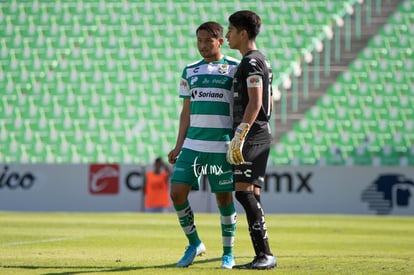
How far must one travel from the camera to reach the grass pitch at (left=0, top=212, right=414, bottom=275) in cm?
745

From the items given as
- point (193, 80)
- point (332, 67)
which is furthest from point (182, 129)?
point (332, 67)

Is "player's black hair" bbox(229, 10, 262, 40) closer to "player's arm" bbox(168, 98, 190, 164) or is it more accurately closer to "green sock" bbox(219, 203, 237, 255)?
"player's arm" bbox(168, 98, 190, 164)

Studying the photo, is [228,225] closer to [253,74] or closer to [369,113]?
[253,74]

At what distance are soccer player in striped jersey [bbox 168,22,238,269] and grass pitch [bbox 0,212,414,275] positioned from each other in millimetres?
542

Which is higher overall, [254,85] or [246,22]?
[246,22]

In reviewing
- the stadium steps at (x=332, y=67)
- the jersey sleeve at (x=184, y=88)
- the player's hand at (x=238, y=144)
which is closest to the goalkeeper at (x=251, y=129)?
the player's hand at (x=238, y=144)

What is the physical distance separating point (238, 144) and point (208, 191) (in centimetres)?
1521

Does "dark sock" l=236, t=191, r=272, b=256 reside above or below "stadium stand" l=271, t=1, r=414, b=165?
below

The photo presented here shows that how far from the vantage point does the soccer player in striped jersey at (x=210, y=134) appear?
750 cm

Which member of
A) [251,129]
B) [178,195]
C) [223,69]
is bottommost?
[178,195]

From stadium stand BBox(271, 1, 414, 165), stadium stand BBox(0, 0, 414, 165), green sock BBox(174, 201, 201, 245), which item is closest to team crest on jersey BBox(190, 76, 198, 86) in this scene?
green sock BBox(174, 201, 201, 245)

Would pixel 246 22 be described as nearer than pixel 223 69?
Yes

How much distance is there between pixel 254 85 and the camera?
702 centimetres

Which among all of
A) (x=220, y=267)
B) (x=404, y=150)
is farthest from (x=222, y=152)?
(x=404, y=150)
